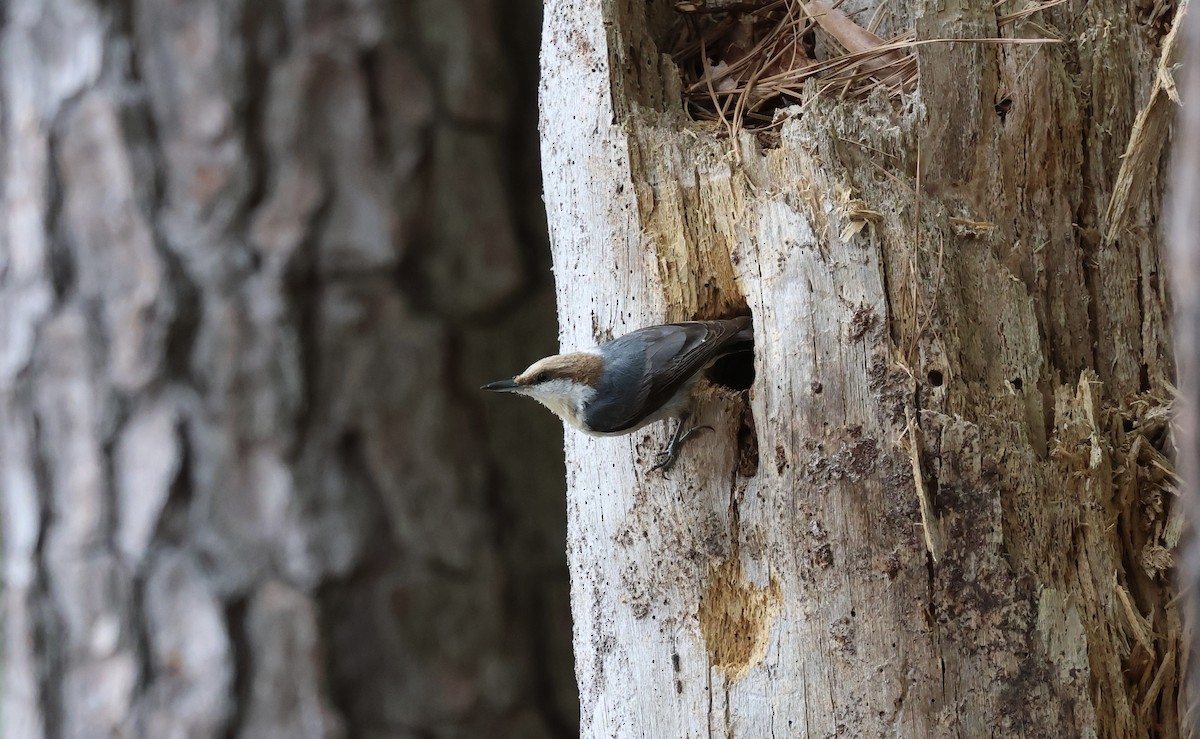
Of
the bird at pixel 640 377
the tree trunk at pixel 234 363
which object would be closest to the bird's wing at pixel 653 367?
the bird at pixel 640 377

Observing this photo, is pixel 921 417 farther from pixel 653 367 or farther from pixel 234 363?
pixel 234 363

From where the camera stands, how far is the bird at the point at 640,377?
1.76 m

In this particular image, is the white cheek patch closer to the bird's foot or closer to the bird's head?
the bird's head

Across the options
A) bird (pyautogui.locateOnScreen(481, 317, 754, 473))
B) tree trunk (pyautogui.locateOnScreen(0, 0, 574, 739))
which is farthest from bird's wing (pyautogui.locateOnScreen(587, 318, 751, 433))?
tree trunk (pyautogui.locateOnScreen(0, 0, 574, 739))

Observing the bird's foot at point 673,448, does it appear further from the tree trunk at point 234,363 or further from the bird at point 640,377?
the tree trunk at point 234,363

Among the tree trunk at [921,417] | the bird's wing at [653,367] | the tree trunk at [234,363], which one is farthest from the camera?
the tree trunk at [234,363]

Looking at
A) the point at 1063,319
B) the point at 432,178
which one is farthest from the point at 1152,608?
the point at 432,178

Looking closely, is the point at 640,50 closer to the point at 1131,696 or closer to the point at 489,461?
the point at 489,461

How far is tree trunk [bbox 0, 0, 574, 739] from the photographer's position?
2.44 metres

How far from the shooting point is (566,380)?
1855 mm

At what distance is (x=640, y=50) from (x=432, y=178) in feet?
2.59

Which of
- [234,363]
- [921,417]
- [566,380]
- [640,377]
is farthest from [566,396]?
[234,363]

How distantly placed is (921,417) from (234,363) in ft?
5.38

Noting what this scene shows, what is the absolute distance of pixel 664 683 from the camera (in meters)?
1.77
